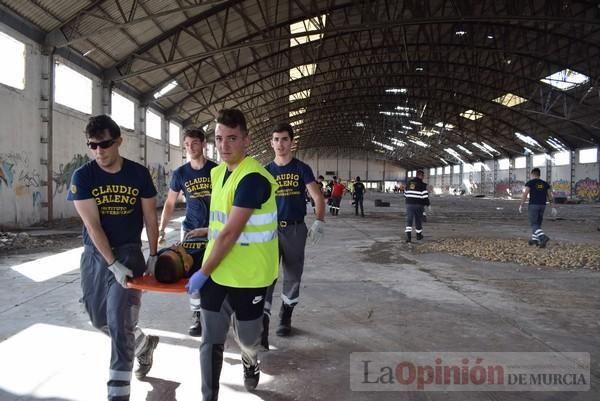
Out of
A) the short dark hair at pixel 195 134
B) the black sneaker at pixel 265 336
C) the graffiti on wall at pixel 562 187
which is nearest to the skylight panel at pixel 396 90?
→ the graffiti on wall at pixel 562 187

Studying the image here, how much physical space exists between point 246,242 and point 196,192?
191 centimetres

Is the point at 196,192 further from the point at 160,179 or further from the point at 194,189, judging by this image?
the point at 160,179

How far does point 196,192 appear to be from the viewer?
415cm

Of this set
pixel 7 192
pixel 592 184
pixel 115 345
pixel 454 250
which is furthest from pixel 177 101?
pixel 592 184

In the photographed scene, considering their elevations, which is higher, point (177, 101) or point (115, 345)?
point (177, 101)

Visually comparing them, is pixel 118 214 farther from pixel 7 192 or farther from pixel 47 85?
pixel 47 85

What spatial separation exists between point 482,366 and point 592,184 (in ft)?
135

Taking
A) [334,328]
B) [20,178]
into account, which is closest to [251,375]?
[334,328]

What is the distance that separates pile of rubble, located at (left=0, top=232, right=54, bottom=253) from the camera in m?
9.34

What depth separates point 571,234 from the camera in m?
12.9

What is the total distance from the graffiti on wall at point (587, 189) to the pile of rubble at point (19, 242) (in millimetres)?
40791

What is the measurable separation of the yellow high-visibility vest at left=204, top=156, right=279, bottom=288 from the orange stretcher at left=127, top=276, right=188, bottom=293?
22cm

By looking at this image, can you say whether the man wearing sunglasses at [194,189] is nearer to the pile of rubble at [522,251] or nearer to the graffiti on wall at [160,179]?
the pile of rubble at [522,251]

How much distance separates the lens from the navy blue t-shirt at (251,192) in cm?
230
